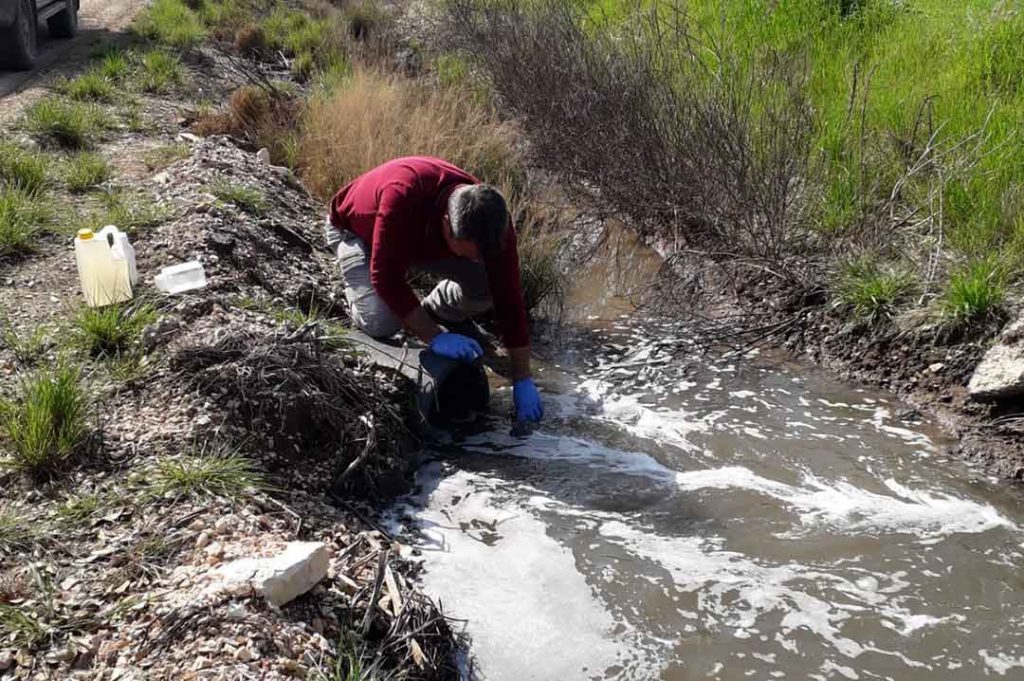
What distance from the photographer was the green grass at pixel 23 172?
5.60m

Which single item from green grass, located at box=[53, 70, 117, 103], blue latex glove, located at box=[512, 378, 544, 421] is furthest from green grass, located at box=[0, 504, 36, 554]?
green grass, located at box=[53, 70, 117, 103]

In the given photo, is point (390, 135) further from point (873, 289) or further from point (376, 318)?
point (873, 289)

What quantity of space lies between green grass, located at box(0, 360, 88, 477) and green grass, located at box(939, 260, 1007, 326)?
4.04m

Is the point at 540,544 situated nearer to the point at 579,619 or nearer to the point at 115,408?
the point at 579,619

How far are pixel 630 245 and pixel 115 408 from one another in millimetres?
4082

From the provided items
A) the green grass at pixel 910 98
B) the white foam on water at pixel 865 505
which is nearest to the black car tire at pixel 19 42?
the green grass at pixel 910 98

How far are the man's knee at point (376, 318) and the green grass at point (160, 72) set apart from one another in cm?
507

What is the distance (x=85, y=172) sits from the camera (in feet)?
19.3

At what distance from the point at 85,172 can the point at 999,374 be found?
17.9 feet

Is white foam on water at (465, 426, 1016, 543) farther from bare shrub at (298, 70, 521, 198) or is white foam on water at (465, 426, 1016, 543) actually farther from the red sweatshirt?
bare shrub at (298, 70, 521, 198)

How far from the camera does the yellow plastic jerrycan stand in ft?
13.8

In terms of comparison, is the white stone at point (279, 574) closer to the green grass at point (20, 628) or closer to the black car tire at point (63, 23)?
the green grass at point (20, 628)

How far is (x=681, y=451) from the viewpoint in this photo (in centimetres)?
432

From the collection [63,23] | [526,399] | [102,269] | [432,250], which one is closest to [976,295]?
[526,399]
